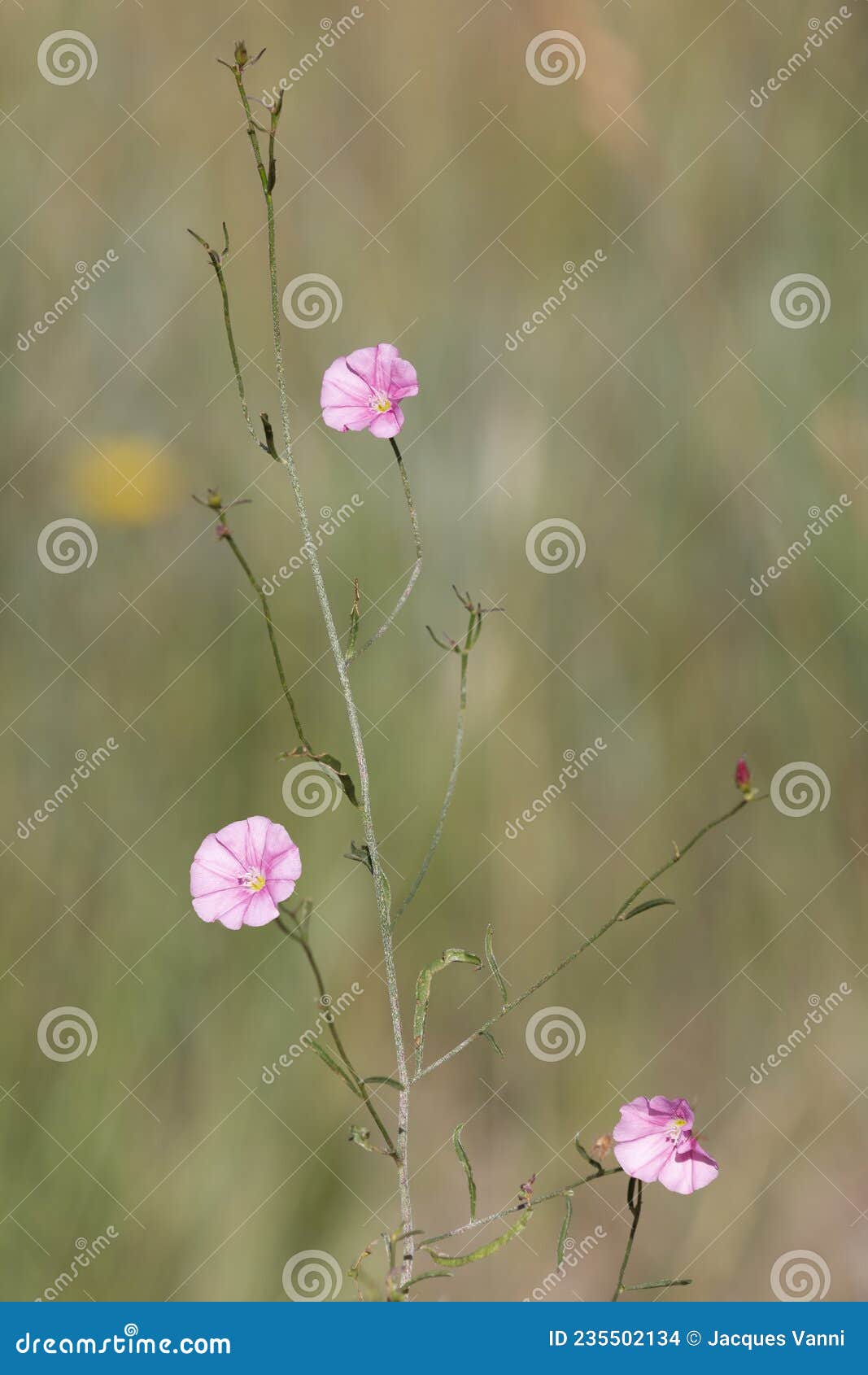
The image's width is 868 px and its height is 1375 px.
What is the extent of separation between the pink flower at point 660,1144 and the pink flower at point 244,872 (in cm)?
18

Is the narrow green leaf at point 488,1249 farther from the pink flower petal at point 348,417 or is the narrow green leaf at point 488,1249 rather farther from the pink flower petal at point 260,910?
the pink flower petal at point 348,417

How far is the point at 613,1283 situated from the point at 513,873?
1.64 feet

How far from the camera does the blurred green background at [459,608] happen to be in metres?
1.30

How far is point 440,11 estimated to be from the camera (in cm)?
164

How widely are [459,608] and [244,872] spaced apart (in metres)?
0.97

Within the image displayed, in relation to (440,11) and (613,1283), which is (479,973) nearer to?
(613,1283)

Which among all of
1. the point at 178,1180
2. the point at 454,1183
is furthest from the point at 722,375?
the point at 178,1180

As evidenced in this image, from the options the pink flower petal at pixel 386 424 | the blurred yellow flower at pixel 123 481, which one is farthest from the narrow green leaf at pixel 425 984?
the blurred yellow flower at pixel 123 481

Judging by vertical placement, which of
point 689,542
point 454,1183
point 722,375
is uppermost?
point 722,375

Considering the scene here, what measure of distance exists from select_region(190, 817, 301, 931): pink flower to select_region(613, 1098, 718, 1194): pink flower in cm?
18

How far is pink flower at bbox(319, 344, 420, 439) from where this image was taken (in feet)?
1.79

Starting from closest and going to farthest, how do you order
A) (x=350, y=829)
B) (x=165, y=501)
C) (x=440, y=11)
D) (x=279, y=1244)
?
(x=279, y=1244)
(x=350, y=829)
(x=165, y=501)
(x=440, y=11)

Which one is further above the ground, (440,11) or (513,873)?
(440,11)

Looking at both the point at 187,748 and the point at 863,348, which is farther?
the point at 863,348
